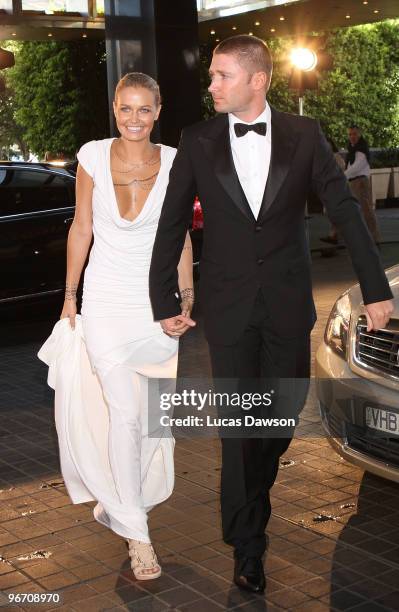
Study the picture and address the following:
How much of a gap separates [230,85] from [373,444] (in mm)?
1644

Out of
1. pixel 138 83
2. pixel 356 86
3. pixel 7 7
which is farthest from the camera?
pixel 356 86

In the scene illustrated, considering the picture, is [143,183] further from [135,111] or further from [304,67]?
[304,67]

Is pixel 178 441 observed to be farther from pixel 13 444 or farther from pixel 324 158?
pixel 324 158

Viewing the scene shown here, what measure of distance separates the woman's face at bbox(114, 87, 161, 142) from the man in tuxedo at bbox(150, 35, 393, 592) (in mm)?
409

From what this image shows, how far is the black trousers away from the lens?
159 inches

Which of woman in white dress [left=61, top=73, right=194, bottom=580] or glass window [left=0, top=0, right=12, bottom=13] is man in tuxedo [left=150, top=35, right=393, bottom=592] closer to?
woman in white dress [left=61, top=73, right=194, bottom=580]

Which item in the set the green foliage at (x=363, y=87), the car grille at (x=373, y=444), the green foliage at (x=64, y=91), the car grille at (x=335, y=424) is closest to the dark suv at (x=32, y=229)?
the car grille at (x=335, y=424)

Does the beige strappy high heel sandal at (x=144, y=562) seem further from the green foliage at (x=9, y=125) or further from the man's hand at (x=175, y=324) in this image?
the green foliage at (x=9, y=125)

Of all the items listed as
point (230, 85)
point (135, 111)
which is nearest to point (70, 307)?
point (135, 111)

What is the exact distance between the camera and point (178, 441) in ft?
20.3

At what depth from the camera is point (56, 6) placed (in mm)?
24516

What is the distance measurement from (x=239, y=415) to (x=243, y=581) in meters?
0.60

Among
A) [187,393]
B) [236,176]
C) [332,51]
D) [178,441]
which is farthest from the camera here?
[332,51]

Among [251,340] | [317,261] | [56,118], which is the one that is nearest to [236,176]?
[251,340]
